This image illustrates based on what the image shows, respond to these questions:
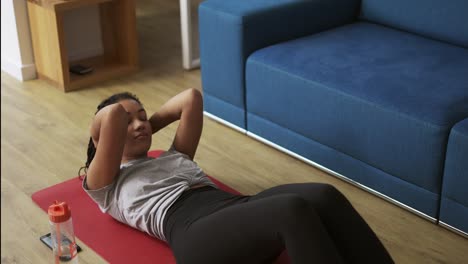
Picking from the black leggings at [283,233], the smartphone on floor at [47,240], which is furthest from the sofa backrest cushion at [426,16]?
the smartphone on floor at [47,240]

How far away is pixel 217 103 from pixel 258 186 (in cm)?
65

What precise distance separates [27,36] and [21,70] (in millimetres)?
188

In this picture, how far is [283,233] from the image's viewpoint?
195cm

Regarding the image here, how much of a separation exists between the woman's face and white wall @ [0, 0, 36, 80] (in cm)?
172

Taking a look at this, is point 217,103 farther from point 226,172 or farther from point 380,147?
point 380,147

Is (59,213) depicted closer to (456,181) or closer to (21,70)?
(456,181)

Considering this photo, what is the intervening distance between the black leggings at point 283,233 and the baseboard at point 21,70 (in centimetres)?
212

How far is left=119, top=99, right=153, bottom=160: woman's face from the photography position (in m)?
2.39

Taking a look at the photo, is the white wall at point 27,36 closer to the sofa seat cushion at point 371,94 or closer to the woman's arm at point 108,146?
the sofa seat cushion at point 371,94

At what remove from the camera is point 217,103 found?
3422 mm

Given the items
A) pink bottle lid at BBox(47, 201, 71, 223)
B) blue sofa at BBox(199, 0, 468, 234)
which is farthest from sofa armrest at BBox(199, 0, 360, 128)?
pink bottle lid at BBox(47, 201, 71, 223)

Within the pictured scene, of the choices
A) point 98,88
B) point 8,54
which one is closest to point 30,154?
point 98,88

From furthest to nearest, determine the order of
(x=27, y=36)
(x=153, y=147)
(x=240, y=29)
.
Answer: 1. (x=27, y=36)
2. (x=153, y=147)
3. (x=240, y=29)

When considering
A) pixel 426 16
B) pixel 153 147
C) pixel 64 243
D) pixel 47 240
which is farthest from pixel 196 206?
pixel 426 16
